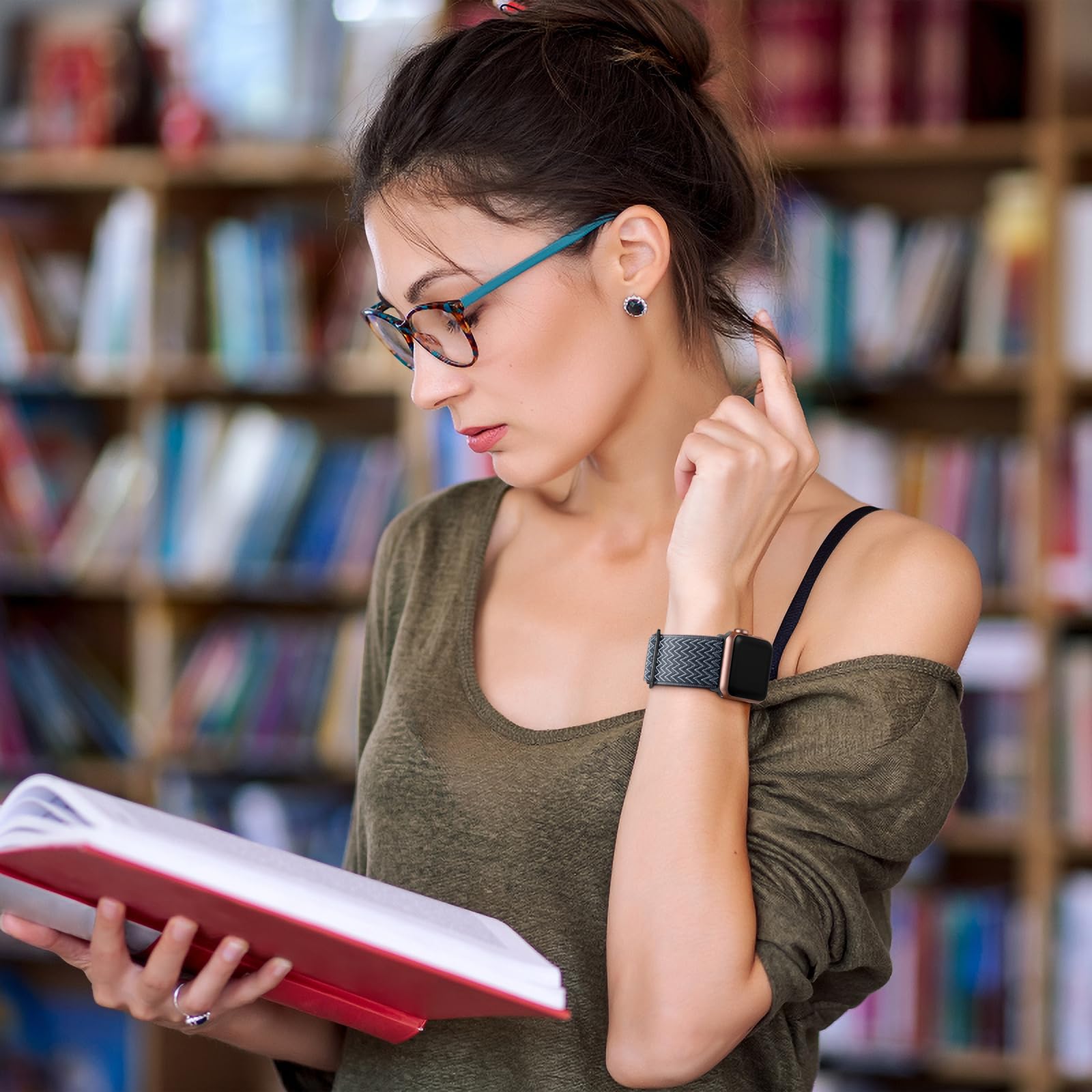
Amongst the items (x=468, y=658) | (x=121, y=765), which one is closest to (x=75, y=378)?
(x=121, y=765)

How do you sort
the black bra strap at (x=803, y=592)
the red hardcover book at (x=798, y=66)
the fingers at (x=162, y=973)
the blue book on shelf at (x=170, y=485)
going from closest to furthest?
the fingers at (x=162, y=973), the black bra strap at (x=803, y=592), the red hardcover book at (x=798, y=66), the blue book on shelf at (x=170, y=485)

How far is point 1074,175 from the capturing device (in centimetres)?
277

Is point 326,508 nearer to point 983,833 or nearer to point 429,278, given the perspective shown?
point 983,833

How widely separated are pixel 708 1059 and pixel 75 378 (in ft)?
8.70

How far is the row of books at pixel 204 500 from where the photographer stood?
306cm

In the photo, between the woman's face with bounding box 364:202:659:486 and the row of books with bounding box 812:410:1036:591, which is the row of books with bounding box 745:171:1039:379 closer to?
the row of books with bounding box 812:410:1036:591

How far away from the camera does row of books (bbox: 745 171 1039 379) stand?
2.69 m

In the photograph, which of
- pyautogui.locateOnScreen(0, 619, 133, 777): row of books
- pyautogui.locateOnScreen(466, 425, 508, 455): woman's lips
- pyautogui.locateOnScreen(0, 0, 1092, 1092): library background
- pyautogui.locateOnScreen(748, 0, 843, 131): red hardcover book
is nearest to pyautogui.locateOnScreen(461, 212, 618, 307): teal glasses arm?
pyautogui.locateOnScreen(466, 425, 508, 455): woman's lips

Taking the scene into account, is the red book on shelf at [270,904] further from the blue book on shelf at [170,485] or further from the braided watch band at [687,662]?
the blue book on shelf at [170,485]

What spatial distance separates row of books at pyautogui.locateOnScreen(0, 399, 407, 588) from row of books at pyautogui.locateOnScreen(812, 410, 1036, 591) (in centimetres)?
93

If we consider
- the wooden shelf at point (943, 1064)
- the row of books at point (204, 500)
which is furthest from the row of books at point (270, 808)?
the wooden shelf at point (943, 1064)

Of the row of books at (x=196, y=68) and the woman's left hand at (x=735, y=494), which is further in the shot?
the row of books at (x=196, y=68)

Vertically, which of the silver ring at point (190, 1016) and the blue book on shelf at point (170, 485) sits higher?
the silver ring at point (190, 1016)

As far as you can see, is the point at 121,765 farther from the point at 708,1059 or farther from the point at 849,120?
the point at 708,1059
